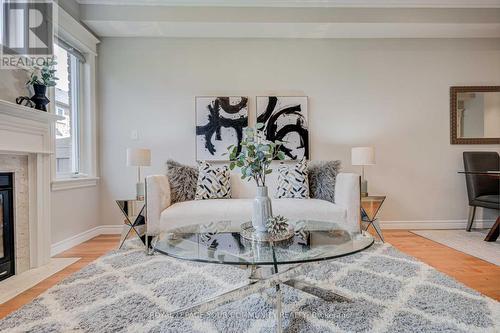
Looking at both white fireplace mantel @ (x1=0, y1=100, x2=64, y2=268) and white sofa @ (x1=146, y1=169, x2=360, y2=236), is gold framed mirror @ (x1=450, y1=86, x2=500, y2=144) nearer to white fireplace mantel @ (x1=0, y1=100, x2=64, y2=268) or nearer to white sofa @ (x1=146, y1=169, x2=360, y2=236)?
white sofa @ (x1=146, y1=169, x2=360, y2=236)

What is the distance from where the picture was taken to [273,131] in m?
3.49

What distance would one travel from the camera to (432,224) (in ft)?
11.8

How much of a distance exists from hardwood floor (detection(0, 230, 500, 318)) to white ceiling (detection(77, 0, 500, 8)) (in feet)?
8.57

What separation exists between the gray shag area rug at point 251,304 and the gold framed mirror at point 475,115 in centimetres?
227

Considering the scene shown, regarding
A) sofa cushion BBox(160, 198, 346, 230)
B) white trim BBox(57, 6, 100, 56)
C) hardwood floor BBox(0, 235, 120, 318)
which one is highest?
white trim BBox(57, 6, 100, 56)

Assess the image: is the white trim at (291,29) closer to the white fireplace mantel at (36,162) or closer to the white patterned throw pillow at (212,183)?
the white fireplace mantel at (36,162)

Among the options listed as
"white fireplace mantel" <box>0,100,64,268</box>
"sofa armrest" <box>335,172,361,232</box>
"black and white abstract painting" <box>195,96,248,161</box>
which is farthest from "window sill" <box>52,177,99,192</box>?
"sofa armrest" <box>335,172,361,232</box>

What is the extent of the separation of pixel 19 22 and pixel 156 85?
1.38m

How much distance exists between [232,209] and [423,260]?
1.69 meters

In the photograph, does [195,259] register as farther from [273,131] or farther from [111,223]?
[111,223]

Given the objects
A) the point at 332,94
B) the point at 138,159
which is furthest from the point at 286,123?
the point at 138,159

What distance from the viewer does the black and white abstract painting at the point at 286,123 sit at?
350cm

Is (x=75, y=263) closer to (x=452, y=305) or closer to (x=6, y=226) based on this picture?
(x=6, y=226)

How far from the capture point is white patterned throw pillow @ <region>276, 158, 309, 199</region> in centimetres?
295
